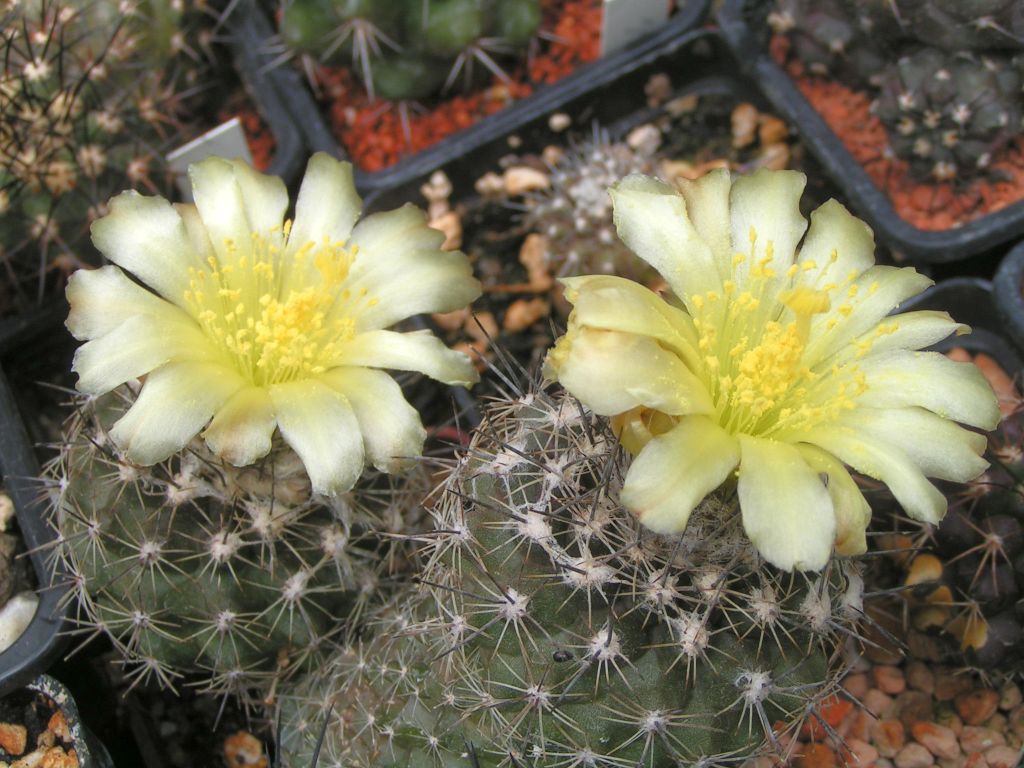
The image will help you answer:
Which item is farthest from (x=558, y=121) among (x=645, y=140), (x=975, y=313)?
(x=975, y=313)

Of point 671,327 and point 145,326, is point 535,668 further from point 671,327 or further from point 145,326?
point 145,326

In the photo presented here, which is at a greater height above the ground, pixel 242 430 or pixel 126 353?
pixel 126 353

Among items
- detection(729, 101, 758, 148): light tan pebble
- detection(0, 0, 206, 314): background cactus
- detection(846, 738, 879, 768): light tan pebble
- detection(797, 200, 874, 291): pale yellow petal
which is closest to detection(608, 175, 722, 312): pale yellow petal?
detection(797, 200, 874, 291): pale yellow petal

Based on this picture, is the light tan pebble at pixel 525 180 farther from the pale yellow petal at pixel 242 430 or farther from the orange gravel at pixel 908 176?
the pale yellow petal at pixel 242 430

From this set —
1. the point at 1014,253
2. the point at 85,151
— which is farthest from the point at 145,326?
the point at 1014,253

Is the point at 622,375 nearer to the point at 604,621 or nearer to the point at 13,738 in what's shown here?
the point at 604,621
